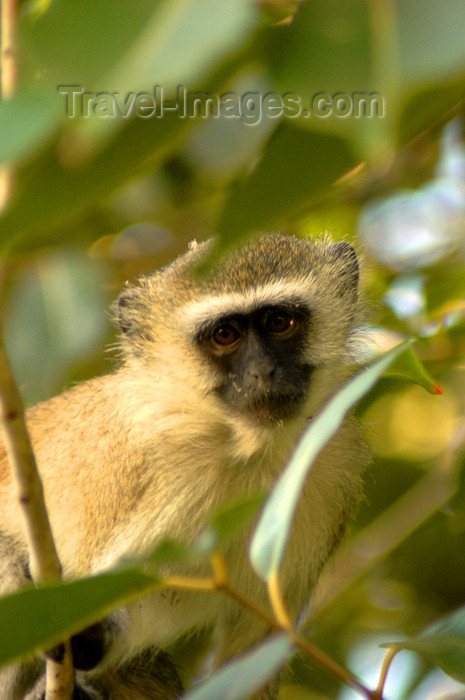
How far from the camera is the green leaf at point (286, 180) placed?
4.27 feet

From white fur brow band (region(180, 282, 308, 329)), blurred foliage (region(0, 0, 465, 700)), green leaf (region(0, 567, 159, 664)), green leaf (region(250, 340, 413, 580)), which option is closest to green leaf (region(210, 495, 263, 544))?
green leaf (region(250, 340, 413, 580))

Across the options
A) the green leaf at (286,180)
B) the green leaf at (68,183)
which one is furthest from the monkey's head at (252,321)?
the green leaf at (68,183)

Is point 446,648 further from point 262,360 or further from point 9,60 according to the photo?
point 9,60

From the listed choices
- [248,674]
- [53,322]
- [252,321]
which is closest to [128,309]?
[53,322]

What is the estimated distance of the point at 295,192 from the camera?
Answer: 1.34m

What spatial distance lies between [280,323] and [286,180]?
2.04m

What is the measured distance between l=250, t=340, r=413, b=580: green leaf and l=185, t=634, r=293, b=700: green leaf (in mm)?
133

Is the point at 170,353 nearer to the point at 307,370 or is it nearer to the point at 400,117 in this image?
the point at 307,370

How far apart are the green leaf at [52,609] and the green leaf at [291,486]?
239mm

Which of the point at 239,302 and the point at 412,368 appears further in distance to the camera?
the point at 239,302

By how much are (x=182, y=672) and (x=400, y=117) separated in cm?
361

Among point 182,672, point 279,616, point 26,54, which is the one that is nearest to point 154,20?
point 26,54

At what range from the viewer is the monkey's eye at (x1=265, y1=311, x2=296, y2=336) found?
3.35 m

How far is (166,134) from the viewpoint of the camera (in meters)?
1.21
